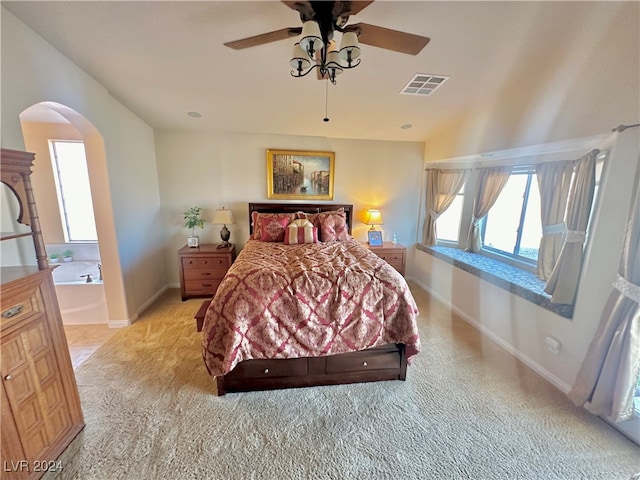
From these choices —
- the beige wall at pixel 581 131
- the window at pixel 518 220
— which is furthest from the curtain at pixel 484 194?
the beige wall at pixel 581 131

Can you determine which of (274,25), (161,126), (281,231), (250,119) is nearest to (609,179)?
(274,25)

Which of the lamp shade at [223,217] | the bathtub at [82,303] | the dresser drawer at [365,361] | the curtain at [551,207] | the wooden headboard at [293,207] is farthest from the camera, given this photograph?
the wooden headboard at [293,207]

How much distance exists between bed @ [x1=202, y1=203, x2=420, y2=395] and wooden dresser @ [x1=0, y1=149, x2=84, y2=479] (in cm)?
82

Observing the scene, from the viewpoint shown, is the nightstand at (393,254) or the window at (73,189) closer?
the window at (73,189)

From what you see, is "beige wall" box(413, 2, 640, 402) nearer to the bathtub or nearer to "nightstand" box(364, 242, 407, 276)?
"nightstand" box(364, 242, 407, 276)

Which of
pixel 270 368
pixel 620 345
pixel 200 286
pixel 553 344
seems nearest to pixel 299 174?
pixel 200 286

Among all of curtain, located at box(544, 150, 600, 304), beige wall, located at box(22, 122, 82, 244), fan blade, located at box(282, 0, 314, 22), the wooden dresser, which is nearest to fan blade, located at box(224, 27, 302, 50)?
fan blade, located at box(282, 0, 314, 22)

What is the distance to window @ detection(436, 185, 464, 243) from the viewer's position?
4.06 m

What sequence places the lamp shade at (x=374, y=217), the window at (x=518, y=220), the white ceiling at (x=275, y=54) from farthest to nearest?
the lamp shade at (x=374, y=217) < the window at (x=518, y=220) < the white ceiling at (x=275, y=54)

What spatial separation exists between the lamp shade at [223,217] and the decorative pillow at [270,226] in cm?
38

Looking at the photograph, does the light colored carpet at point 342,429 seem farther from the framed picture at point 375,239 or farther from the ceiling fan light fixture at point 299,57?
the ceiling fan light fixture at point 299,57

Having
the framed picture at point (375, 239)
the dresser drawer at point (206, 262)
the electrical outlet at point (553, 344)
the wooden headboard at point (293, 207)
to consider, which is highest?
the wooden headboard at point (293, 207)

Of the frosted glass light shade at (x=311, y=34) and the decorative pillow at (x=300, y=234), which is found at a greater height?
the frosted glass light shade at (x=311, y=34)

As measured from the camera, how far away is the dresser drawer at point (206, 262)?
3609 mm
